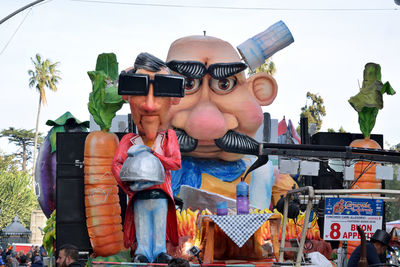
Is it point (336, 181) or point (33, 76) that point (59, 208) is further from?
point (33, 76)

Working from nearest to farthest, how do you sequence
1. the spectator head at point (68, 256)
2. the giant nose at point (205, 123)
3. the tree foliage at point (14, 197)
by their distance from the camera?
the spectator head at point (68, 256)
the giant nose at point (205, 123)
the tree foliage at point (14, 197)

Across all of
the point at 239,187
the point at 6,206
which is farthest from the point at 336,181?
the point at 6,206

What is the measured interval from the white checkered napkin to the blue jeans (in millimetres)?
739

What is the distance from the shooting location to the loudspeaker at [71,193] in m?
11.3

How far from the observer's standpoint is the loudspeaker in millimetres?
11336

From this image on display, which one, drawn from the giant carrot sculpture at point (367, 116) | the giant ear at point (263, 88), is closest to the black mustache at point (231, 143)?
the giant ear at point (263, 88)

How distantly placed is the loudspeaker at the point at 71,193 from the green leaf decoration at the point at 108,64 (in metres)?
1.05

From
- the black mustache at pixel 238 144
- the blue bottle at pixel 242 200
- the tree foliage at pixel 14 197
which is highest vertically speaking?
the black mustache at pixel 238 144

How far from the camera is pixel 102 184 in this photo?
35.9ft

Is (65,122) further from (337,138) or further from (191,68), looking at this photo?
(337,138)

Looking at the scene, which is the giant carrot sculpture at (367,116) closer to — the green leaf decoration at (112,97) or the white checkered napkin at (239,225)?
the white checkered napkin at (239,225)

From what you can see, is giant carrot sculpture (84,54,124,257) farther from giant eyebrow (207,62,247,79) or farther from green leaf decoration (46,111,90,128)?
green leaf decoration (46,111,90,128)

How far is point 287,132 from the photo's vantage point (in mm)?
20969

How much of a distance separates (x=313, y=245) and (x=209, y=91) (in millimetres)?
3285
